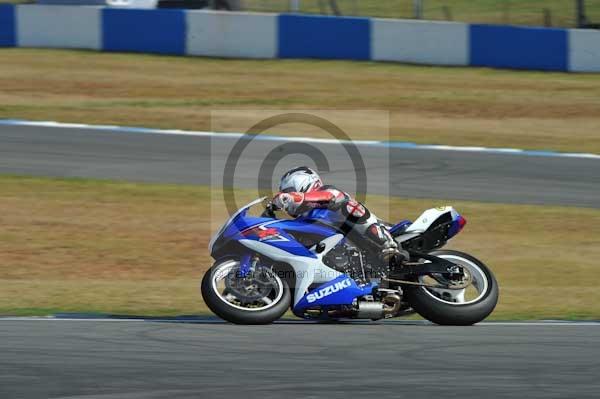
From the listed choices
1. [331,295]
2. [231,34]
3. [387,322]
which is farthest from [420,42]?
[331,295]

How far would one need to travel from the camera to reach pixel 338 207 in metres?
8.24

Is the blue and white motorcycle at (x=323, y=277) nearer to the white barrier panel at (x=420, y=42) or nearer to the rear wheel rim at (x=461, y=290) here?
the rear wheel rim at (x=461, y=290)

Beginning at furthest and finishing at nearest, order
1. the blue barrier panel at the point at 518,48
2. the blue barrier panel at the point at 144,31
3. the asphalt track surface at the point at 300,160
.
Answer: the blue barrier panel at the point at 144,31, the blue barrier panel at the point at 518,48, the asphalt track surface at the point at 300,160

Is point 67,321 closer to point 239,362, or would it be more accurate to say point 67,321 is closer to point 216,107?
point 239,362

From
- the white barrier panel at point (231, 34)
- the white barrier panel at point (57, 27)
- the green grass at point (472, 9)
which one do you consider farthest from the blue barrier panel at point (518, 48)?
the white barrier panel at point (57, 27)

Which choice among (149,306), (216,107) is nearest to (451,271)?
(149,306)

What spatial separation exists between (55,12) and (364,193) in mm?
10148

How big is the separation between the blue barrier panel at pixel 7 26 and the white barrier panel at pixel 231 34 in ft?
11.5

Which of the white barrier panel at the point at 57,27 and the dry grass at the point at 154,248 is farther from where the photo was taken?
the white barrier panel at the point at 57,27

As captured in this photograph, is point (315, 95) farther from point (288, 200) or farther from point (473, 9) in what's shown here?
point (288, 200)

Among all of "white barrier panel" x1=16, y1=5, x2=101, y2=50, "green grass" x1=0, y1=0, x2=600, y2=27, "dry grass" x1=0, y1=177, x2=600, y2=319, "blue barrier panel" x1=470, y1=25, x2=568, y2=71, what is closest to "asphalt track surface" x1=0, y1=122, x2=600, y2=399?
"dry grass" x1=0, y1=177, x2=600, y2=319

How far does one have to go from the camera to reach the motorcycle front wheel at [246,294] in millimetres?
7969

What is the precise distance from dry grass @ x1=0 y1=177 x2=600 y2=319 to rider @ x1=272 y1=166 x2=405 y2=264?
1.41 metres

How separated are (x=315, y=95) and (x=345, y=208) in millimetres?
11068
